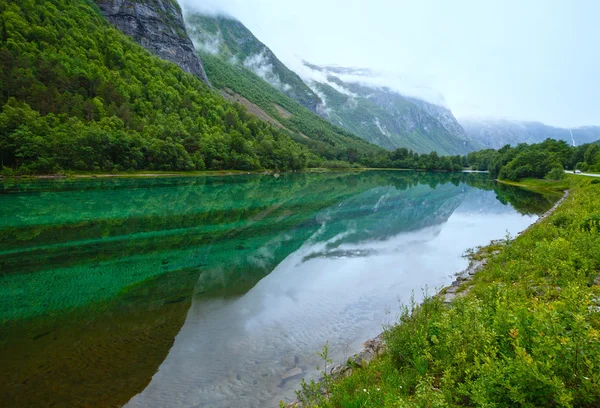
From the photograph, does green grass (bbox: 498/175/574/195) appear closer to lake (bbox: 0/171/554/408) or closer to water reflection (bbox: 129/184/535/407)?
lake (bbox: 0/171/554/408)

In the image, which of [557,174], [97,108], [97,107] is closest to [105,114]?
[97,108]

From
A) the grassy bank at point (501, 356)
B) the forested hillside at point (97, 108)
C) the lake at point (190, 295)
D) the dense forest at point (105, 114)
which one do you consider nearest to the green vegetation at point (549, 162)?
the dense forest at point (105, 114)

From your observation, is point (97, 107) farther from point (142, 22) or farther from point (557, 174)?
point (557, 174)

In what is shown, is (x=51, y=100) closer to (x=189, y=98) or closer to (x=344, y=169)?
(x=189, y=98)

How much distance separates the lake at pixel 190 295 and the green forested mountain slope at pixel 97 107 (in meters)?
46.9

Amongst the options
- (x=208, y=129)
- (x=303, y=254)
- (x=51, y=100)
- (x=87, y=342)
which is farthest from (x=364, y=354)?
(x=208, y=129)

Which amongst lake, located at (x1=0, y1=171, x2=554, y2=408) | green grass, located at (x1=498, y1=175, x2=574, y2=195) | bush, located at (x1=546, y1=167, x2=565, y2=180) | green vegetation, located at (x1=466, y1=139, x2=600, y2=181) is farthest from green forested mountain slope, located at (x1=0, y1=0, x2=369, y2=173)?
bush, located at (x1=546, y1=167, x2=565, y2=180)

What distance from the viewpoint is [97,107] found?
10138 centimetres

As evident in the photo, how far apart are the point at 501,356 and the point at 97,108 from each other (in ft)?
405

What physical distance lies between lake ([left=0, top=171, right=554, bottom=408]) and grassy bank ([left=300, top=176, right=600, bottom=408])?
118 inches

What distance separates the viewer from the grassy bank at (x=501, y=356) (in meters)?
4.39

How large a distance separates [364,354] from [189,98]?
159 m

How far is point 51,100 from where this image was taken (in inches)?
3585

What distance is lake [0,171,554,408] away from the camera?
9.56 m
